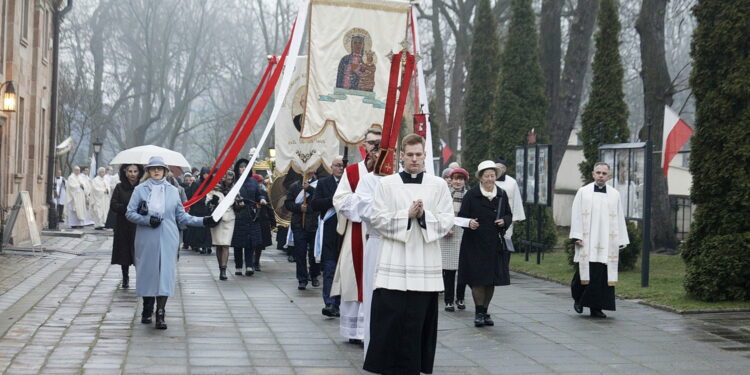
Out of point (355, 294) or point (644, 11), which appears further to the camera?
point (644, 11)

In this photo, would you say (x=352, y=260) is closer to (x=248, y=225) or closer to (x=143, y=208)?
(x=143, y=208)

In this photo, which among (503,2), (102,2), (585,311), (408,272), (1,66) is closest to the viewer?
(408,272)

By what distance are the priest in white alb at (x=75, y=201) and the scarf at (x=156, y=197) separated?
22.4 metres

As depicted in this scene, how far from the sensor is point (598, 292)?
11.8 metres

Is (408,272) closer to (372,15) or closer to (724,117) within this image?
(724,117)

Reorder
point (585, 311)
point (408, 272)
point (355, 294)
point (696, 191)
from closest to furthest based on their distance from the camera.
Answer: point (408, 272) < point (355, 294) < point (585, 311) < point (696, 191)

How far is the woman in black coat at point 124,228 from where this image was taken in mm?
13016

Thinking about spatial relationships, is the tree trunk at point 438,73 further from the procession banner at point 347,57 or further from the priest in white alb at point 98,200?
the procession banner at point 347,57

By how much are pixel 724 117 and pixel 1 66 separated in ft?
48.5


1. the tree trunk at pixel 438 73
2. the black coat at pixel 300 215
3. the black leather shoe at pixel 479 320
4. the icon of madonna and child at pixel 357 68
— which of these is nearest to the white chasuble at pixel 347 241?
the black leather shoe at pixel 479 320

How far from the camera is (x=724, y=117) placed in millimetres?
13211

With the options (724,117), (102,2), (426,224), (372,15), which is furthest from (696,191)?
(102,2)

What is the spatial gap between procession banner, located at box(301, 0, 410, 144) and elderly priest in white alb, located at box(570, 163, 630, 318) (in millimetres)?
3980

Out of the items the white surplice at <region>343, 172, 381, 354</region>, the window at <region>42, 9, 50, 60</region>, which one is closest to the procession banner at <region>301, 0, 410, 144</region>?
the white surplice at <region>343, 172, 381, 354</region>
